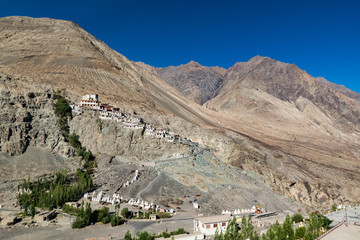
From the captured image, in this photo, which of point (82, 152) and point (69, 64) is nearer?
point (82, 152)

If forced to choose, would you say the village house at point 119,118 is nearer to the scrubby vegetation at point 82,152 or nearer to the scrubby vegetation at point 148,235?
the scrubby vegetation at point 82,152

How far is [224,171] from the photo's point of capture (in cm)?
5869

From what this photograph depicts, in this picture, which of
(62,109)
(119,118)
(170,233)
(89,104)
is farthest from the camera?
(89,104)

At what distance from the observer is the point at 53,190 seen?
43.8m

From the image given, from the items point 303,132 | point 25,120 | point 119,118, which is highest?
point 303,132

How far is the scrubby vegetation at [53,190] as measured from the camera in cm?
4150

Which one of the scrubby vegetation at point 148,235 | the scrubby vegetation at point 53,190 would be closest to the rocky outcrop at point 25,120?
the scrubby vegetation at point 53,190

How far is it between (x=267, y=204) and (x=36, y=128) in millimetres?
49254

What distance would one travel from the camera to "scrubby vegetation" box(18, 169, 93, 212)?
41.5m

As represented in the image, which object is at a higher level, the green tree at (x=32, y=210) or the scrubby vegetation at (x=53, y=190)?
the scrubby vegetation at (x=53, y=190)

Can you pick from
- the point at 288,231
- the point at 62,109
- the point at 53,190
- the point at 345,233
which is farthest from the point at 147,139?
the point at 345,233

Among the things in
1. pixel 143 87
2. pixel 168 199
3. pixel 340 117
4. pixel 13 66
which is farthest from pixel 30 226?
pixel 340 117

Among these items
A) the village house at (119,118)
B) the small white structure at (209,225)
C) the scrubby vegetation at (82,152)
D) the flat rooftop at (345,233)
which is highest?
the village house at (119,118)

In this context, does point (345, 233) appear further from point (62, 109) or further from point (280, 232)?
point (62, 109)
